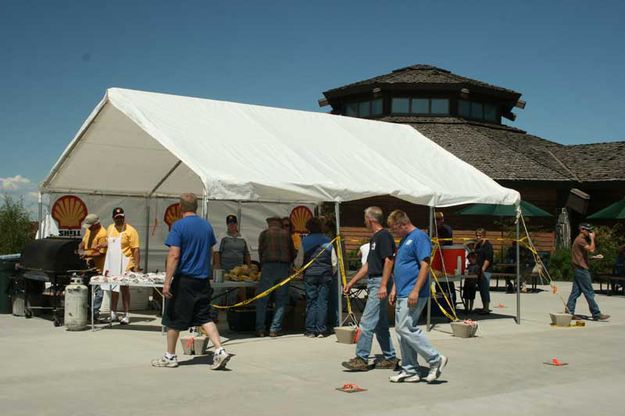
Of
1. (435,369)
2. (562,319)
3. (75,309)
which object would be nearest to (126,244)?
(75,309)

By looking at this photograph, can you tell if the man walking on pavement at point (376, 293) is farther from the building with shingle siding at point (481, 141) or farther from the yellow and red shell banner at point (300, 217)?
the building with shingle siding at point (481, 141)

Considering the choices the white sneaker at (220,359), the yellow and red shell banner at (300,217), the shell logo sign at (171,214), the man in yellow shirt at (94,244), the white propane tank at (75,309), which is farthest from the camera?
the yellow and red shell banner at (300,217)

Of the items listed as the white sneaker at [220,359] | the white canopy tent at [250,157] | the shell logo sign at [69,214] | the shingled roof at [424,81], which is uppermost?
the shingled roof at [424,81]

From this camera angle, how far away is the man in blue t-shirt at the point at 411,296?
826cm

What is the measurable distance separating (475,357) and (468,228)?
21.6 metres

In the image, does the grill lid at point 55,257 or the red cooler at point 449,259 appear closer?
the grill lid at point 55,257

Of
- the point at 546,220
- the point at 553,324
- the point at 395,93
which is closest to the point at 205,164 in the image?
the point at 553,324

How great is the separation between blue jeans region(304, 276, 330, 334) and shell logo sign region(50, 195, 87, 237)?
6.05m

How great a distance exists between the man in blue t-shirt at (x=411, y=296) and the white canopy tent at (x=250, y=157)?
133 inches

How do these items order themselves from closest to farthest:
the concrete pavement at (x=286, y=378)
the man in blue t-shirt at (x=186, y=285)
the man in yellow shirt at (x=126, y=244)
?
1. the concrete pavement at (x=286, y=378)
2. the man in blue t-shirt at (x=186, y=285)
3. the man in yellow shirt at (x=126, y=244)

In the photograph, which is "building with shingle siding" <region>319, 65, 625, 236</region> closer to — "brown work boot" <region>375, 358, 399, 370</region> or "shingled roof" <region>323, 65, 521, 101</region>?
"shingled roof" <region>323, 65, 521, 101</region>

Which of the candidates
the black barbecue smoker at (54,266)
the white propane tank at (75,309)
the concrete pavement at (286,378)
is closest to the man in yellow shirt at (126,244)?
the black barbecue smoker at (54,266)

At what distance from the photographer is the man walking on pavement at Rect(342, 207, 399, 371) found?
29.5ft

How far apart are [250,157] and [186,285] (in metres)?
3.92
